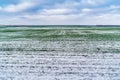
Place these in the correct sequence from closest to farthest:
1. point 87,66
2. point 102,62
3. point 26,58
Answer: point 87,66
point 102,62
point 26,58

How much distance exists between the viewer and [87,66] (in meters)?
8.15

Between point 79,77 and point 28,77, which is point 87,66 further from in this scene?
point 28,77

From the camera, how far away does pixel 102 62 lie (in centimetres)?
Answer: 891

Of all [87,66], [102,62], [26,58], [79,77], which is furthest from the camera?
[26,58]

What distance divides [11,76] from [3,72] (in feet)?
2.39

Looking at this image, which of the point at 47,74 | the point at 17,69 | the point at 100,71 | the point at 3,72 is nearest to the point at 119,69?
the point at 100,71

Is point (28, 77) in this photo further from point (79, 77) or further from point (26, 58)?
point (26, 58)

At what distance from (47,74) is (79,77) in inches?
50.0

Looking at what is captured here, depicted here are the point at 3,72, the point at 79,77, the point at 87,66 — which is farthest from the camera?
the point at 87,66

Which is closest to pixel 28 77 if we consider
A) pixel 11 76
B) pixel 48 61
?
pixel 11 76

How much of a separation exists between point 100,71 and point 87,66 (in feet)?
3.00

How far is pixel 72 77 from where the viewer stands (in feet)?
21.6

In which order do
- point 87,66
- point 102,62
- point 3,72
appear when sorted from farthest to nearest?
point 102,62 → point 87,66 → point 3,72

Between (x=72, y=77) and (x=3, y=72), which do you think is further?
(x=3, y=72)
